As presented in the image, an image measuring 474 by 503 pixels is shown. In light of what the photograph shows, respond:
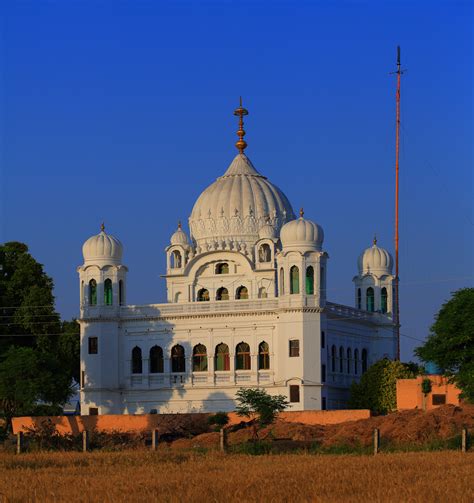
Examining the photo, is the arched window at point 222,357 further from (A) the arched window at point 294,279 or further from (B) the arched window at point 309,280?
(B) the arched window at point 309,280

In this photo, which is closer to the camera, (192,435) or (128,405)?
(192,435)

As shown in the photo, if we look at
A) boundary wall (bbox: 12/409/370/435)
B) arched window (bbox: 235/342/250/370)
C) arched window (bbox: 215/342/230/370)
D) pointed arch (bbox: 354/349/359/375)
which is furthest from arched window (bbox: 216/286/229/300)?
boundary wall (bbox: 12/409/370/435)

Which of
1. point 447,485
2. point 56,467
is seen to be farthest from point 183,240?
point 447,485

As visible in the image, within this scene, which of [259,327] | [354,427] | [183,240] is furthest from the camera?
[183,240]

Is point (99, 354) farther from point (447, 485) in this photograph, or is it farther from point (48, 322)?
point (447, 485)

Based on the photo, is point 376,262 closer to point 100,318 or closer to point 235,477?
point 100,318

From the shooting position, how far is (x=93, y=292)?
6638 cm

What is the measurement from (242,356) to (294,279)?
170 inches

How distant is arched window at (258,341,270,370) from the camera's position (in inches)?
2458

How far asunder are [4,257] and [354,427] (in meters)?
23.2

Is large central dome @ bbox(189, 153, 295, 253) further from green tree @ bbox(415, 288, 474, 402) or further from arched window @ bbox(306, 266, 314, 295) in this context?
green tree @ bbox(415, 288, 474, 402)

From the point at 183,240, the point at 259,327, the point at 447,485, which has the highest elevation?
the point at 183,240

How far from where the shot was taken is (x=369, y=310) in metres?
69.1

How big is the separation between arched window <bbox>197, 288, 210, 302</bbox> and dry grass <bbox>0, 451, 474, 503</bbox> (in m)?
30.2
